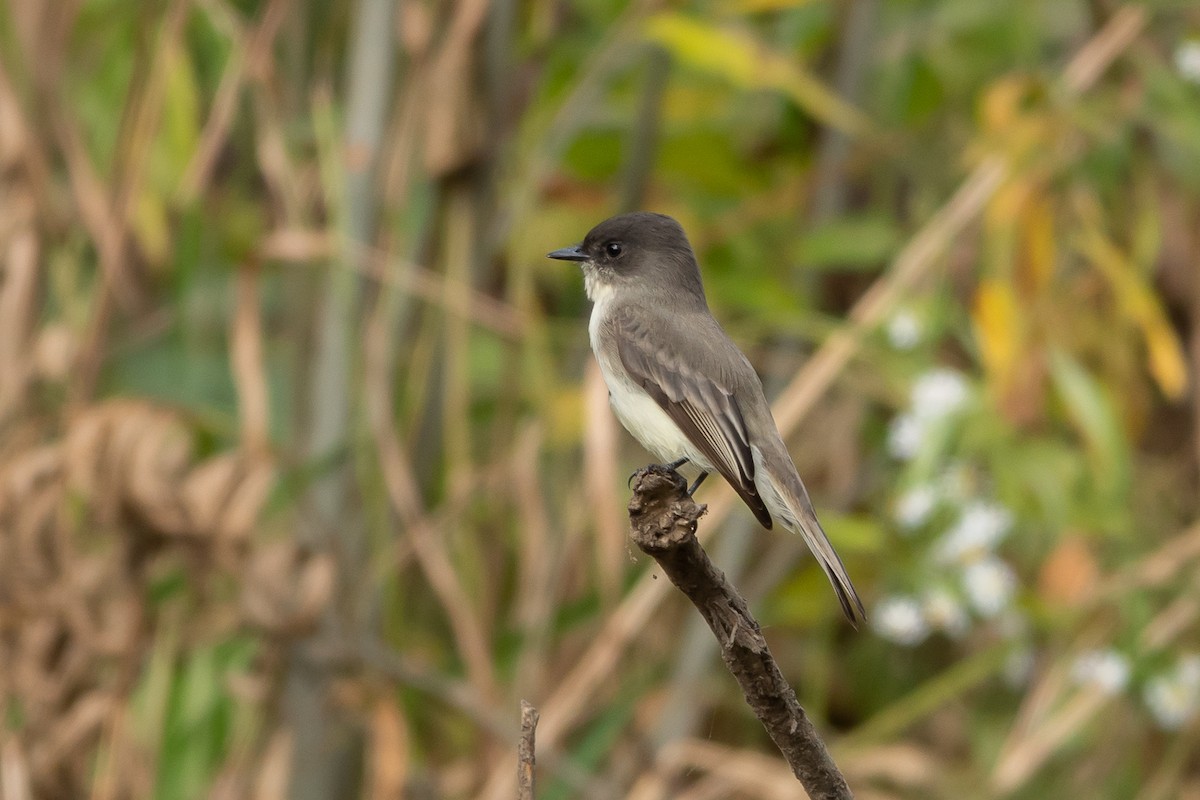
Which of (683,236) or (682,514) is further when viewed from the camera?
(683,236)

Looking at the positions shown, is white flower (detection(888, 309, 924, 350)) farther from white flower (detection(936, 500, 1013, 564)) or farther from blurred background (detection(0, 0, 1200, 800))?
white flower (detection(936, 500, 1013, 564))

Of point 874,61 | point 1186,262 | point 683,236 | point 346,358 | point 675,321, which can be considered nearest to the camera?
point 675,321

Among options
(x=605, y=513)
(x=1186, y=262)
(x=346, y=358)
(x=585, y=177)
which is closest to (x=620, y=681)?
(x=605, y=513)

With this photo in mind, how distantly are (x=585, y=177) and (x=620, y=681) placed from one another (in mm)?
1461

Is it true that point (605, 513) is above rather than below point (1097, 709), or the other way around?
above

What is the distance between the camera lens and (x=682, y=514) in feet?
6.76

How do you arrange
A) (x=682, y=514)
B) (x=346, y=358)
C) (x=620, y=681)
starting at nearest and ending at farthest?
(x=682, y=514)
(x=346, y=358)
(x=620, y=681)

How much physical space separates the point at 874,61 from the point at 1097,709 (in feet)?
6.26

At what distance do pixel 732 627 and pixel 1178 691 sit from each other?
2436mm

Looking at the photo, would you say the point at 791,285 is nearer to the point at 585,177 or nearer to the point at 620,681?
the point at 585,177

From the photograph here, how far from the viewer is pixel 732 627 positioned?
1.94 metres

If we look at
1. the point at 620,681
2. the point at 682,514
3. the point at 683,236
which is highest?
the point at 683,236

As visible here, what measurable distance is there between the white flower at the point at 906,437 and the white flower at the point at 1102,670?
695mm

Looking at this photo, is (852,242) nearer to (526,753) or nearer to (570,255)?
(570,255)
